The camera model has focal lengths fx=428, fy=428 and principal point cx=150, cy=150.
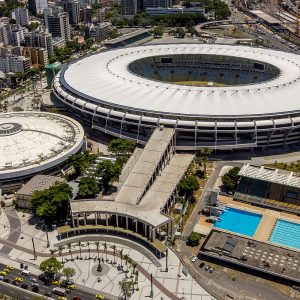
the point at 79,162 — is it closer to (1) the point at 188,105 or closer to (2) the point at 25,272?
(1) the point at 188,105

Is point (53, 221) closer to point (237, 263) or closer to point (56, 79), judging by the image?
point (237, 263)

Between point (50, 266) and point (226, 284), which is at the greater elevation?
point (50, 266)

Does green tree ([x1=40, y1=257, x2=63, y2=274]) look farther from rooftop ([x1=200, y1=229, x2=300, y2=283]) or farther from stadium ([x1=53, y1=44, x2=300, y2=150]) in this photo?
stadium ([x1=53, y1=44, x2=300, y2=150])

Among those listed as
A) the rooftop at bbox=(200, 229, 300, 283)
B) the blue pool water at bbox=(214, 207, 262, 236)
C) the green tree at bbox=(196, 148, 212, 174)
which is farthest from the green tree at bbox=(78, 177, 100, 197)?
the green tree at bbox=(196, 148, 212, 174)

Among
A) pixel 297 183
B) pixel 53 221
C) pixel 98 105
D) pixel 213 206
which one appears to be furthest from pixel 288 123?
pixel 53 221

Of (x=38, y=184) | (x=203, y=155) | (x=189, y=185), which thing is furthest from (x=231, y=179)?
(x=38, y=184)

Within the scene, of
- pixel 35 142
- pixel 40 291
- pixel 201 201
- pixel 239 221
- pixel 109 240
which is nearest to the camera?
pixel 40 291

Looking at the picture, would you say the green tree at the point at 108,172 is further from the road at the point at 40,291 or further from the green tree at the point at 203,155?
the road at the point at 40,291

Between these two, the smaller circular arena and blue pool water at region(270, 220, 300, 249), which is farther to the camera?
the smaller circular arena
